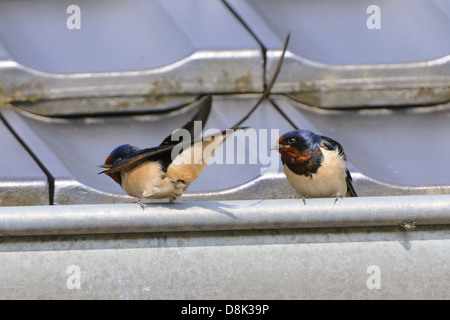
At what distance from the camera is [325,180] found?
2641mm

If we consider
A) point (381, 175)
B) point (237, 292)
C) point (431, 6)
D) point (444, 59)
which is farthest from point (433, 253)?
point (431, 6)

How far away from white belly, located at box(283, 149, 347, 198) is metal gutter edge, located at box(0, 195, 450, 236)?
0.91 metres

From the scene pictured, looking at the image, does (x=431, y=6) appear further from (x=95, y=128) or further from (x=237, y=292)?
(x=237, y=292)

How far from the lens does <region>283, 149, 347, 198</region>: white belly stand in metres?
2.43

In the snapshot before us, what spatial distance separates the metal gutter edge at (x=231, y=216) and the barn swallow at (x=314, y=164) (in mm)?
799

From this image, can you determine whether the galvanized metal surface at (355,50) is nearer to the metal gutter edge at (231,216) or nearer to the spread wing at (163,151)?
the spread wing at (163,151)

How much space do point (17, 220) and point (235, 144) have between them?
3.26ft

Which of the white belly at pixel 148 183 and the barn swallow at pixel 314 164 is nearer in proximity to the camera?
the white belly at pixel 148 183

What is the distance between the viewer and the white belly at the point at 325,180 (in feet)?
7.97

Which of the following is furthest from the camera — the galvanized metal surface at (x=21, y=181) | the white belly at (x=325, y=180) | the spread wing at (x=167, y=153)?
the white belly at (x=325, y=180)

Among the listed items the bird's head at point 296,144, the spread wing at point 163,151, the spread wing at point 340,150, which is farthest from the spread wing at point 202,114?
the spread wing at point 340,150

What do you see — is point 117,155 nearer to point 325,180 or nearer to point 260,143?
point 260,143

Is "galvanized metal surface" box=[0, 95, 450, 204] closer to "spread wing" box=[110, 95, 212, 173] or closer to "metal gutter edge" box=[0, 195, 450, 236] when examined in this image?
"spread wing" box=[110, 95, 212, 173]

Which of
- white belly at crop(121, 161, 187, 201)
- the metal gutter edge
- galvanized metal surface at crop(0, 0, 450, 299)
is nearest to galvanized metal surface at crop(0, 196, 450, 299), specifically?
the metal gutter edge
